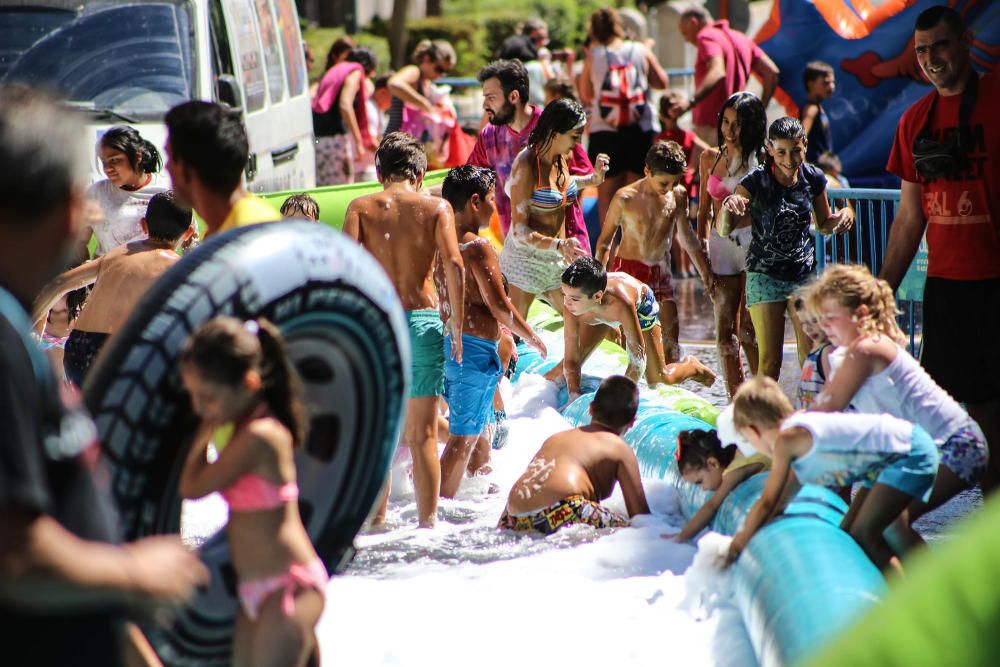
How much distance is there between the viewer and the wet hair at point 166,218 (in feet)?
16.7

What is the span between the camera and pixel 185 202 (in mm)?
3703

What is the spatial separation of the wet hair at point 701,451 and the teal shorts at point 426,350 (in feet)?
3.60

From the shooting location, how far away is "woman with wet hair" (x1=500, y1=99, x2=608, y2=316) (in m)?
7.17

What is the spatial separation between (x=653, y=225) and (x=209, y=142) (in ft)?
13.4

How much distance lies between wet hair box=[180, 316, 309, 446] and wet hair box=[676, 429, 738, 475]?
8.37 ft

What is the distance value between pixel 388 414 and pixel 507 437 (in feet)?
11.7

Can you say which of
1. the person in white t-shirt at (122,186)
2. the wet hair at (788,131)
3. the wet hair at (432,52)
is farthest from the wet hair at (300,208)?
the wet hair at (432,52)

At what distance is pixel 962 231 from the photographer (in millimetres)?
4918

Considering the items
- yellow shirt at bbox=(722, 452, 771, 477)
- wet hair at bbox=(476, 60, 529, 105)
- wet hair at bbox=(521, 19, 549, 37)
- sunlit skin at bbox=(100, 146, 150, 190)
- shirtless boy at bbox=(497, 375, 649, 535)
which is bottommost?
shirtless boy at bbox=(497, 375, 649, 535)

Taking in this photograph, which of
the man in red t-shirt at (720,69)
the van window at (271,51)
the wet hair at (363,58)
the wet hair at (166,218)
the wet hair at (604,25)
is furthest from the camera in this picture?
the wet hair at (363,58)

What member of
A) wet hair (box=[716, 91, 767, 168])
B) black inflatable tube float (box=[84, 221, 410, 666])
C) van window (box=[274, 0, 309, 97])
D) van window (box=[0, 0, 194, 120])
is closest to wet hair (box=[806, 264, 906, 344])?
black inflatable tube float (box=[84, 221, 410, 666])

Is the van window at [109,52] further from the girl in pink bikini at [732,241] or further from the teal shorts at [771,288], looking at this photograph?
the teal shorts at [771,288]

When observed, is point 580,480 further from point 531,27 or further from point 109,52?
point 531,27

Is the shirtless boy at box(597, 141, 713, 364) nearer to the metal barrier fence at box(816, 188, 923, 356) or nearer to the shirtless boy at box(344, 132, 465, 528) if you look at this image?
the metal barrier fence at box(816, 188, 923, 356)
